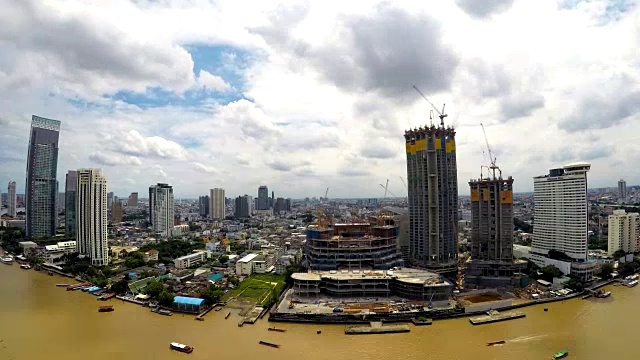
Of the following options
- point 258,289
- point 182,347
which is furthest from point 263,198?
point 182,347

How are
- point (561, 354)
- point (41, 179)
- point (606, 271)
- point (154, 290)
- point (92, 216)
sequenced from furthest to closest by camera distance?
point (41, 179) < point (92, 216) < point (606, 271) < point (154, 290) < point (561, 354)

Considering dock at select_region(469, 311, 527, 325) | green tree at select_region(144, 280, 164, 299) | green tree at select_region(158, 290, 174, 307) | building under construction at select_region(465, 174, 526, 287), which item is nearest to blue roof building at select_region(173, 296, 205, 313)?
green tree at select_region(158, 290, 174, 307)

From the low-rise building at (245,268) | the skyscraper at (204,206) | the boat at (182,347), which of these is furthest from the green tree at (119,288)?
the skyscraper at (204,206)

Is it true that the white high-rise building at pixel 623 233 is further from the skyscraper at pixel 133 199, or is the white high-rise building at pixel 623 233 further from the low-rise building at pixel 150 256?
the skyscraper at pixel 133 199

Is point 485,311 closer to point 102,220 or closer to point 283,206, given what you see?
point 102,220

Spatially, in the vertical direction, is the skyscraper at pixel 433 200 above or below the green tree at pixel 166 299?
above

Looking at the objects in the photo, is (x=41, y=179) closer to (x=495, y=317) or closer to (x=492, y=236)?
(x=492, y=236)

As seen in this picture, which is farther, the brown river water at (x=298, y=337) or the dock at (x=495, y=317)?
the dock at (x=495, y=317)
